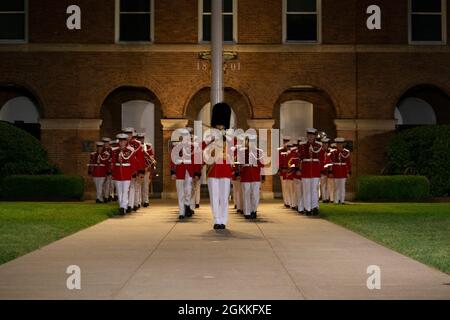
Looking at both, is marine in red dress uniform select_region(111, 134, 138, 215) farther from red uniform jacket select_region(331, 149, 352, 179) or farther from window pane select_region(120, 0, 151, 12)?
window pane select_region(120, 0, 151, 12)

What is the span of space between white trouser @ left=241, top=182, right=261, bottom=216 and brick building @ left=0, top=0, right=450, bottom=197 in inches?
384

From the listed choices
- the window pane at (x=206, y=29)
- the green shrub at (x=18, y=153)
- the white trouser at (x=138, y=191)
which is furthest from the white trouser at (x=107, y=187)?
the window pane at (x=206, y=29)

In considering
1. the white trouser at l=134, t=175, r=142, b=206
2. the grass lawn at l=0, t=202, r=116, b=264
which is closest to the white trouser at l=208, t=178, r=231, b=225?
the grass lawn at l=0, t=202, r=116, b=264

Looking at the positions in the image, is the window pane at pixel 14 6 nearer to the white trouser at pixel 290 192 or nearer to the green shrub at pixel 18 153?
the green shrub at pixel 18 153

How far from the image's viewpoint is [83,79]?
95.2 feet

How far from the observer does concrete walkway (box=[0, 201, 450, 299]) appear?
27.3ft

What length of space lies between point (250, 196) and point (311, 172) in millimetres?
1893

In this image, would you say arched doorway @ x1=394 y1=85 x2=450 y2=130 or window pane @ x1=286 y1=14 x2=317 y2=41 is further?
arched doorway @ x1=394 y1=85 x2=450 y2=130

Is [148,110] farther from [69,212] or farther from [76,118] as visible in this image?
[69,212]

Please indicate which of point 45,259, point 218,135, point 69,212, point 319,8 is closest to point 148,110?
point 319,8

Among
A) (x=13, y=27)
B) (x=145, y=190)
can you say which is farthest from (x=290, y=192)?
(x=13, y=27)

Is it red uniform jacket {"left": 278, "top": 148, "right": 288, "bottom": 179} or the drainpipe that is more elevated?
the drainpipe

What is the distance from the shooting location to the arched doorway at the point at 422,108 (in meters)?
31.6

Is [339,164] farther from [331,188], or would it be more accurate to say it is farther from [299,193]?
[299,193]
